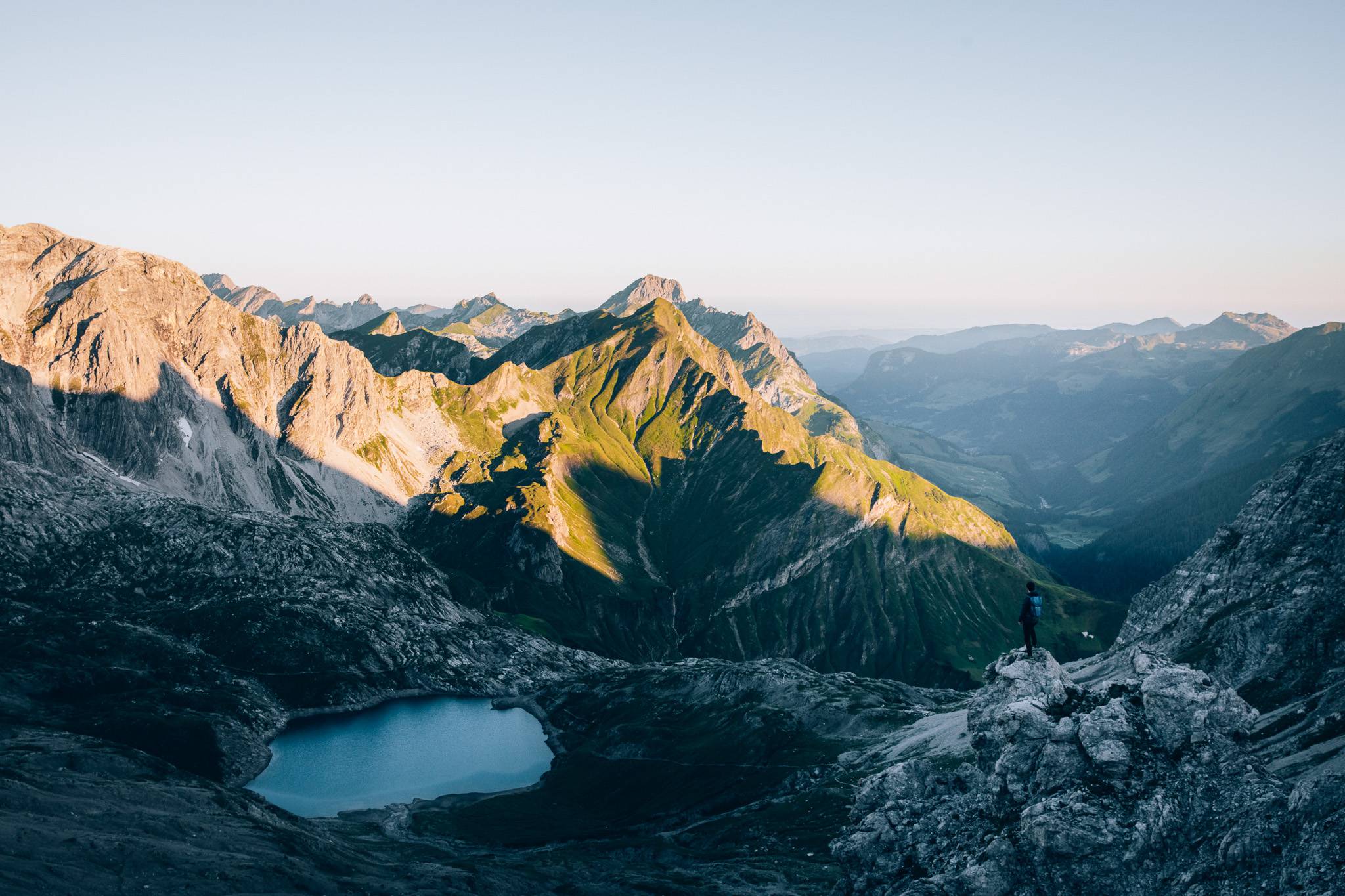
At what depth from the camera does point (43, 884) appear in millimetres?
78875

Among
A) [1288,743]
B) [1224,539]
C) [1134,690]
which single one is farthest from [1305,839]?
[1224,539]

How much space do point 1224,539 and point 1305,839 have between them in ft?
421

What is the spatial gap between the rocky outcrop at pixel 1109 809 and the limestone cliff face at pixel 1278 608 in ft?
46.2

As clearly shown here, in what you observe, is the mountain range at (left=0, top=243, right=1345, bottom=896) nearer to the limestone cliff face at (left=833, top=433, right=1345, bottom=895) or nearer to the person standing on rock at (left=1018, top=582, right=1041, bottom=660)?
the limestone cliff face at (left=833, top=433, right=1345, bottom=895)

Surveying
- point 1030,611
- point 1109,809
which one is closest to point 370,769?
point 1030,611

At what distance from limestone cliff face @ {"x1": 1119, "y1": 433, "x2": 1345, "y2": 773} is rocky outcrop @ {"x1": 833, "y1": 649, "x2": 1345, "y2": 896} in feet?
46.2

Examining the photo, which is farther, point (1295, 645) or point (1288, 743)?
point (1295, 645)

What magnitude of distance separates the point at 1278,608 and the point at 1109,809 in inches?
3039

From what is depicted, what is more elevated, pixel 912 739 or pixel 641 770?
pixel 912 739

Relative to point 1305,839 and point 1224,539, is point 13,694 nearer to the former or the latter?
point 1305,839

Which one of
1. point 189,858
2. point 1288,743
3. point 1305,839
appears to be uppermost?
point 1305,839

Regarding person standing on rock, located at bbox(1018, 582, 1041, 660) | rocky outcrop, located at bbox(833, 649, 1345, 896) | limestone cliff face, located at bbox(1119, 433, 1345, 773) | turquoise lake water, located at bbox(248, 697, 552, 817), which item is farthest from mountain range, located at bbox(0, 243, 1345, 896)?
turquoise lake water, located at bbox(248, 697, 552, 817)

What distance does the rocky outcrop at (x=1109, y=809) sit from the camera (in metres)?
53.4

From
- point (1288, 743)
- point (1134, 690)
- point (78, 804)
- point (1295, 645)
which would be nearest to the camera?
point (1134, 690)
